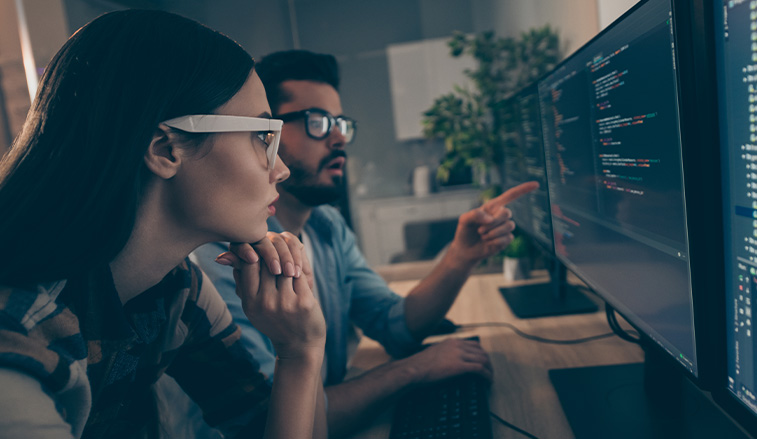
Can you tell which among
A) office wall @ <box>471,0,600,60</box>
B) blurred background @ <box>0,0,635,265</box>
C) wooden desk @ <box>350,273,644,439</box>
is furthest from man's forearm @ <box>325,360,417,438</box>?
blurred background @ <box>0,0,635,265</box>

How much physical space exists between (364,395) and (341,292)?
502mm

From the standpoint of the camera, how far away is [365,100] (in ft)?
17.3

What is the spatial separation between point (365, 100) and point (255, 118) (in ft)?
15.3

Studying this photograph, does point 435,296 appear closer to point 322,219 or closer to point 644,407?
point 322,219

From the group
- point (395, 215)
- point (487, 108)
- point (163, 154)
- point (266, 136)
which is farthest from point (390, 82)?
point (163, 154)

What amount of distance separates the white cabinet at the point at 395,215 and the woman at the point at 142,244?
12.9 feet

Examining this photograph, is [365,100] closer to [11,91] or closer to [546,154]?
[11,91]

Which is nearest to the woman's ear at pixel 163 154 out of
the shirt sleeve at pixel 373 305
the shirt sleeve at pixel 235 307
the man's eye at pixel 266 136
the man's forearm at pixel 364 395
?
the man's eye at pixel 266 136

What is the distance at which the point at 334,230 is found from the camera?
1.48 metres

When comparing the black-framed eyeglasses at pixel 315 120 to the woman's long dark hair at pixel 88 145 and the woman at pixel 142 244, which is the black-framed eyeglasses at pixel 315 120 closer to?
the woman at pixel 142 244

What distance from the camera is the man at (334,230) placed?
4.14 feet

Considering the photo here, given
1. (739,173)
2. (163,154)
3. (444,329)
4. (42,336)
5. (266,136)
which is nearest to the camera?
(739,173)

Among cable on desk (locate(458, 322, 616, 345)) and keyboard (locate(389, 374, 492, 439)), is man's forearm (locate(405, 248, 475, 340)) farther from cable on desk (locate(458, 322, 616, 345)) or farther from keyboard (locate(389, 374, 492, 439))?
keyboard (locate(389, 374, 492, 439))

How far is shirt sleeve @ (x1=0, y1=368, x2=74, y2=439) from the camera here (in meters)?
0.47
